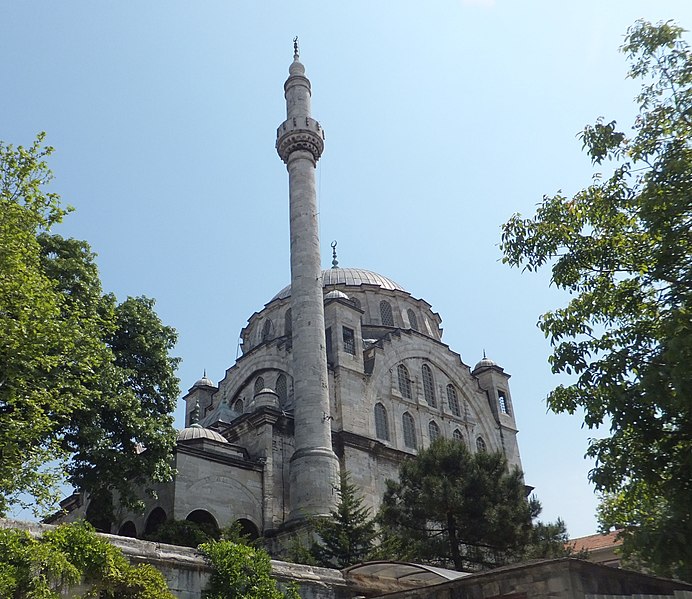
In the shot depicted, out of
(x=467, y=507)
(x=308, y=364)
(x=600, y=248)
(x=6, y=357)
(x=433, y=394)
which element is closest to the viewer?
(x=600, y=248)

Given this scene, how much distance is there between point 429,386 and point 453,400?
167 centimetres

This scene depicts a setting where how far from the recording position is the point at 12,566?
795 centimetres

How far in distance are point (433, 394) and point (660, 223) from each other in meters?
23.4

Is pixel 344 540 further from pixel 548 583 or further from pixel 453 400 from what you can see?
pixel 453 400

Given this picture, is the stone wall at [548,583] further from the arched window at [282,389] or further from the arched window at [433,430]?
the arched window at [433,430]

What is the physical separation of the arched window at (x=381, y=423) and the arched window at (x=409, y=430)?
3.33ft

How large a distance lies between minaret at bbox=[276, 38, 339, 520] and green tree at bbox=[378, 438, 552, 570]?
231 cm

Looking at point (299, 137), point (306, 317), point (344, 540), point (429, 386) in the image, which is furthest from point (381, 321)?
point (344, 540)

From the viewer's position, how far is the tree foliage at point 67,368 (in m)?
11.6

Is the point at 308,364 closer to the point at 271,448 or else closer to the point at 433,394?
the point at 271,448

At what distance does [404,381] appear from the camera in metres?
30.7

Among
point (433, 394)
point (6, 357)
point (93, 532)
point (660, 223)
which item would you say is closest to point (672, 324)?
point (660, 223)

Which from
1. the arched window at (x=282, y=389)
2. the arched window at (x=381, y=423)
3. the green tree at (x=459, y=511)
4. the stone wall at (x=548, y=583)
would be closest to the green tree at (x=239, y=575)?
the stone wall at (x=548, y=583)

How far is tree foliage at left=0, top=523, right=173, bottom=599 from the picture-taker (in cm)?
803
